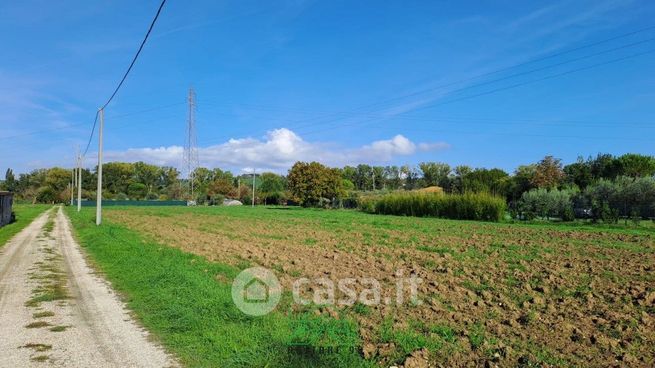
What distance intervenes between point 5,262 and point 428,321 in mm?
12635

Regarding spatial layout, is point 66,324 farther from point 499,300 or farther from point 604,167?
point 604,167

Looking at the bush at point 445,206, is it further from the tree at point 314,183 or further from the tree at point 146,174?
the tree at point 146,174

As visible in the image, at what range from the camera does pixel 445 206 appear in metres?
44.2

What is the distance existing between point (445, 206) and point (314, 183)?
29.5m

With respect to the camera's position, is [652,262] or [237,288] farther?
[652,262]

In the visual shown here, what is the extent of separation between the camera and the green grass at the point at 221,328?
5457 mm

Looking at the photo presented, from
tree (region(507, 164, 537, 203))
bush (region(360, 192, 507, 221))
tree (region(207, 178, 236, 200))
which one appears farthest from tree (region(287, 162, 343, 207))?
tree (region(207, 178, 236, 200))

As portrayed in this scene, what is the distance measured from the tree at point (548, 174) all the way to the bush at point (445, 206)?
2318cm

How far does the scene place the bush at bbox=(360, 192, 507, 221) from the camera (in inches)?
1563

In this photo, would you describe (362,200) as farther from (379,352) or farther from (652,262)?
(379,352)

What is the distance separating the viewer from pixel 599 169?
72812 millimetres

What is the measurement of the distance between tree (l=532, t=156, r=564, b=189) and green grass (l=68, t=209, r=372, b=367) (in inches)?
2399

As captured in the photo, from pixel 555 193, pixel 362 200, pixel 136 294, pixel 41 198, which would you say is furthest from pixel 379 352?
pixel 41 198

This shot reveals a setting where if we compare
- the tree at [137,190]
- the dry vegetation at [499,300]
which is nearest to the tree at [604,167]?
the dry vegetation at [499,300]
